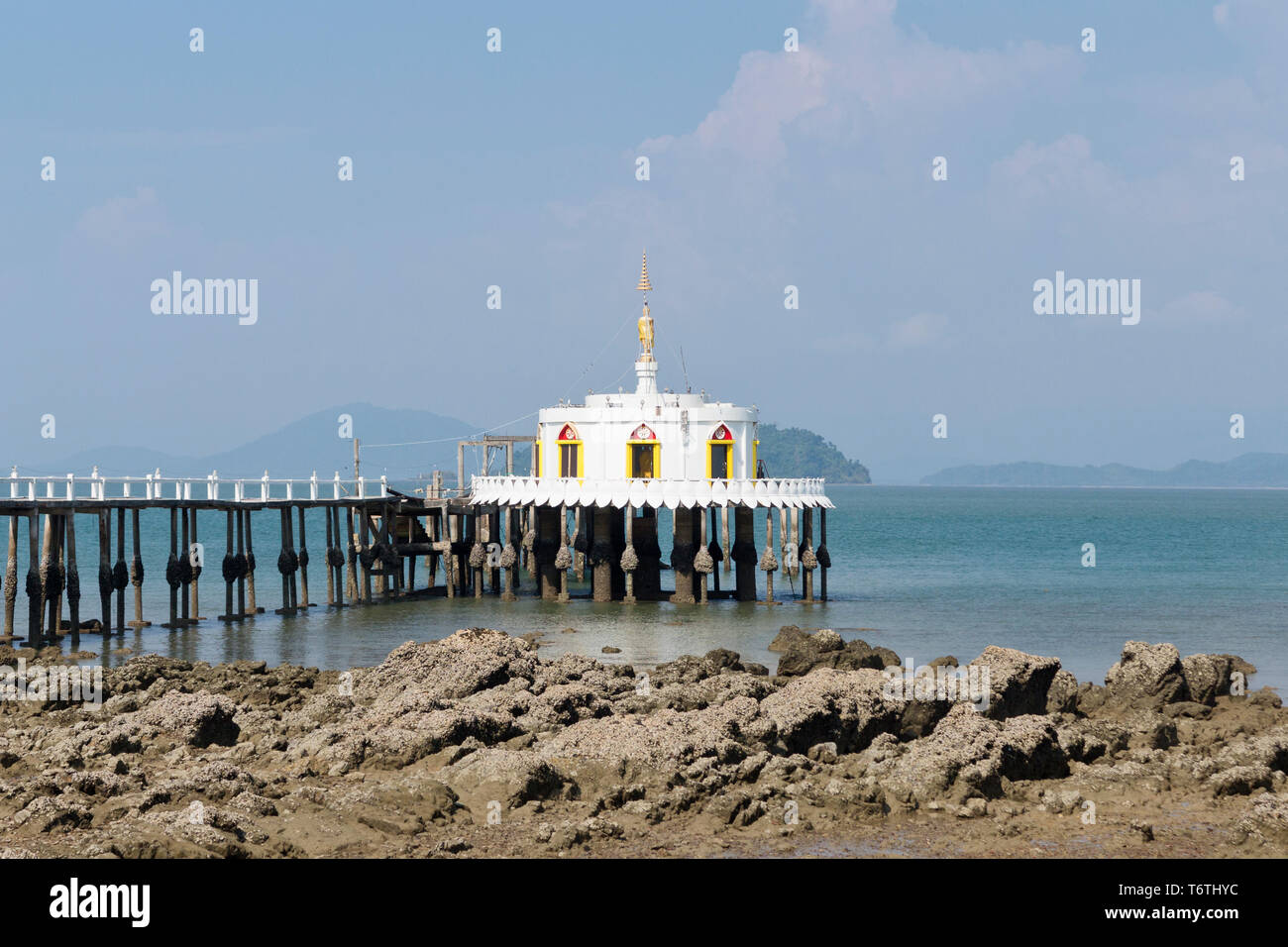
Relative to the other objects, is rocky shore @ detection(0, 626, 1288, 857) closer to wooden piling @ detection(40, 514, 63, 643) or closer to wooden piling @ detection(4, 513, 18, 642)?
wooden piling @ detection(4, 513, 18, 642)

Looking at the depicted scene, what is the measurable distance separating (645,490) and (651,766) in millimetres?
26666

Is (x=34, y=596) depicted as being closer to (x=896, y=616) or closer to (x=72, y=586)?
(x=72, y=586)

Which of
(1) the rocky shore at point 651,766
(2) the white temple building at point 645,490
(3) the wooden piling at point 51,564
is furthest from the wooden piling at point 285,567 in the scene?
(1) the rocky shore at point 651,766

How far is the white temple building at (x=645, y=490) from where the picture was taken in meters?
45.3

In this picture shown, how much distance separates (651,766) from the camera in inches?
736

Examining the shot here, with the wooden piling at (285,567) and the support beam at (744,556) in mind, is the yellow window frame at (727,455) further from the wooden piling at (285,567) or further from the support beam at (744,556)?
the wooden piling at (285,567)

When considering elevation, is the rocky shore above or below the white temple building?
below

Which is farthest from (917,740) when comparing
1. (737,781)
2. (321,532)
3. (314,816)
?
(321,532)

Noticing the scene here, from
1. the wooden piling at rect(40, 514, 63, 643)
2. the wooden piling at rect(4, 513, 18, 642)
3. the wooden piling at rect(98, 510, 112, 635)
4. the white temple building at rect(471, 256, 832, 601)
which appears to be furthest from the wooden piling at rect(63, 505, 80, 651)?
the white temple building at rect(471, 256, 832, 601)

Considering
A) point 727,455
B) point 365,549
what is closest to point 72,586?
point 365,549

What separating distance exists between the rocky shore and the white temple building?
20.2m

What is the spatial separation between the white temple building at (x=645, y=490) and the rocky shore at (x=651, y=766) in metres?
20.2

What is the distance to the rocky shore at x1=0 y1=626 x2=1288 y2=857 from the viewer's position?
1677cm
